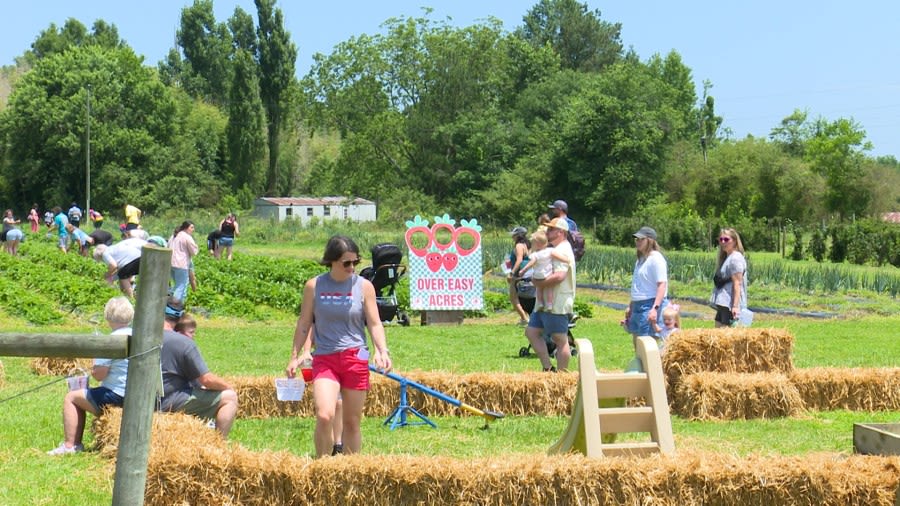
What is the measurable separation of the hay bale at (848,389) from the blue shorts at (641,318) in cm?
139

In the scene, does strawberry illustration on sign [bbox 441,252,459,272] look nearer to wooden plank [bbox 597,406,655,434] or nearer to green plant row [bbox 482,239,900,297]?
green plant row [bbox 482,239,900,297]

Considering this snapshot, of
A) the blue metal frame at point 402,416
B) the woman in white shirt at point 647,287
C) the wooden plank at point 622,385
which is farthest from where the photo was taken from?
the woman in white shirt at point 647,287

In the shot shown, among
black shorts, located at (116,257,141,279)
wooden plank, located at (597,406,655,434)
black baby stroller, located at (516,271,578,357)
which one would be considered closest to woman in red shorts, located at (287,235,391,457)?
wooden plank, located at (597,406,655,434)

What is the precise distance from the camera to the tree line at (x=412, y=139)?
5900 cm

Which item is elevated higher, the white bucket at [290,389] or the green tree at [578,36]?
the green tree at [578,36]

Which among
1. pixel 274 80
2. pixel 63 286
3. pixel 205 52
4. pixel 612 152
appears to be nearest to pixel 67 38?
pixel 205 52

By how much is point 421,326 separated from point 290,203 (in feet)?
188

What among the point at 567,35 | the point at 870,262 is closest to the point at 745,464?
the point at 870,262

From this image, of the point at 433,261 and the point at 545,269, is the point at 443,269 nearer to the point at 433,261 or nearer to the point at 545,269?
the point at 433,261

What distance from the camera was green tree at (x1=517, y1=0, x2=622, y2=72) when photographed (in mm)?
98062

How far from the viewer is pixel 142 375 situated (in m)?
4.83

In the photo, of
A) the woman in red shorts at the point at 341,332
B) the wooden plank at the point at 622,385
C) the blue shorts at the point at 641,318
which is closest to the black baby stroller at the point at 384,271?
the blue shorts at the point at 641,318

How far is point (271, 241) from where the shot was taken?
168 feet

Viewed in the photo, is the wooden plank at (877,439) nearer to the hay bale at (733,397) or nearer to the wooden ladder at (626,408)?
the wooden ladder at (626,408)
